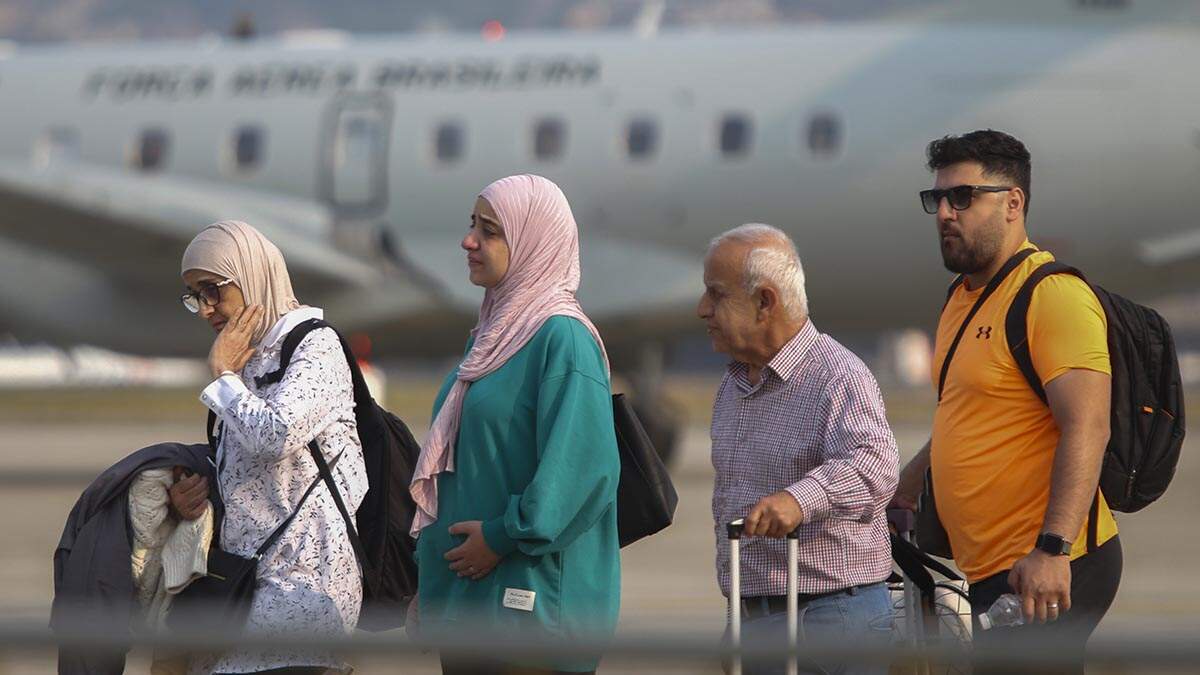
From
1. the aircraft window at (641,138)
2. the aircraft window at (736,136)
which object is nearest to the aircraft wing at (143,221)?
the aircraft window at (641,138)

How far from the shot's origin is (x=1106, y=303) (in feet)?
14.3

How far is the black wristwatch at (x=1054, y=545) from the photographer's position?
4.09 m

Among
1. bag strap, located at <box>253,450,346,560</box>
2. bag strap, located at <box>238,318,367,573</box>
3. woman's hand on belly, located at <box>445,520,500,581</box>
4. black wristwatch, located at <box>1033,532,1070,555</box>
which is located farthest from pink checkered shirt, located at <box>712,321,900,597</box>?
bag strap, located at <box>253,450,346,560</box>

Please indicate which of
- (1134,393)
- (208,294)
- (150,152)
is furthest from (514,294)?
(150,152)

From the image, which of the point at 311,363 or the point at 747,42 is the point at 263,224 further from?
the point at 311,363

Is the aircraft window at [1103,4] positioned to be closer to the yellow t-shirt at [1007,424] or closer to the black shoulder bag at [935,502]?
the black shoulder bag at [935,502]

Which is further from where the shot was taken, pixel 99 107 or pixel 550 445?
pixel 99 107

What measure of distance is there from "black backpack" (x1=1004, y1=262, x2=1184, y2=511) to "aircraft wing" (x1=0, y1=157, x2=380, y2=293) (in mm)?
11669

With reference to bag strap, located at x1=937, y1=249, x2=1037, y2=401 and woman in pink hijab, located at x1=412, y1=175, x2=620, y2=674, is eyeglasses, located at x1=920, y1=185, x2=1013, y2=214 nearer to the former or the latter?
bag strap, located at x1=937, y1=249, x2=1037, y2=401

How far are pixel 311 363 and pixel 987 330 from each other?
1.55 meters

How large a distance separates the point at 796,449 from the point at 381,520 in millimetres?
989

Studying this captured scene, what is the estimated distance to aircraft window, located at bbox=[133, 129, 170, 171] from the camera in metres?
16.8

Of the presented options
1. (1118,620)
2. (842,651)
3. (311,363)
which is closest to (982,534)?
(311,363)

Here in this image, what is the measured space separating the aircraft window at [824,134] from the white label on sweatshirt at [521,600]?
37.1 ft
